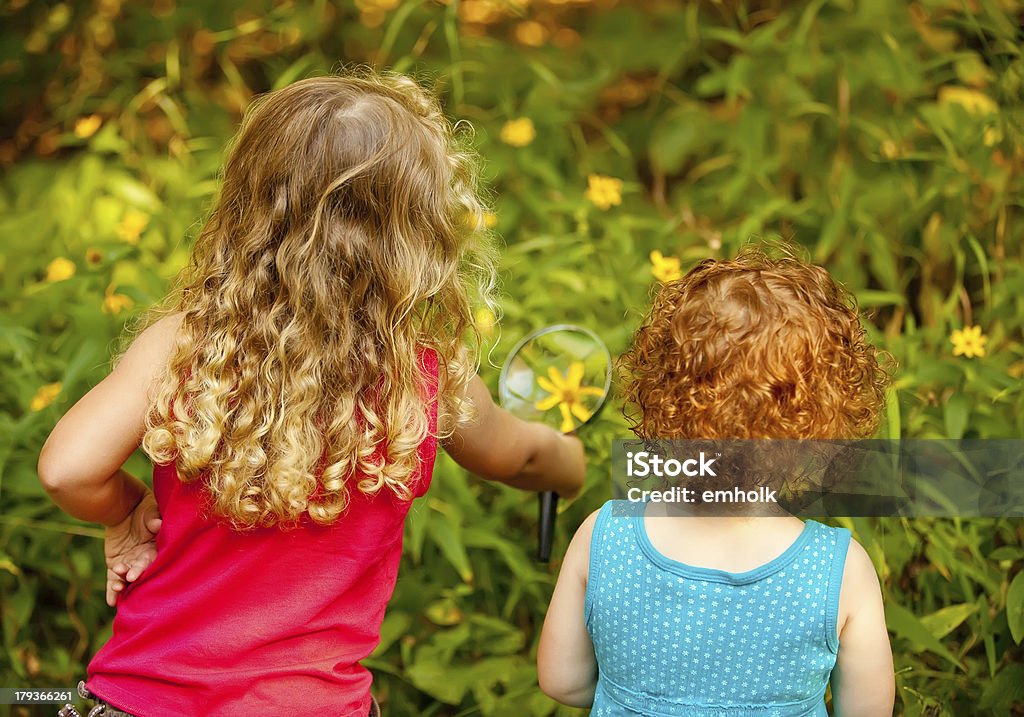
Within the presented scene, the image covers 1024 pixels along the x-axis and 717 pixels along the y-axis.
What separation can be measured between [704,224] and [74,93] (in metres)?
1.50

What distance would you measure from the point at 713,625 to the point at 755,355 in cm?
24

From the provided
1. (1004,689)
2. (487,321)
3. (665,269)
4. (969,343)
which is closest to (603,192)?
(665,269)

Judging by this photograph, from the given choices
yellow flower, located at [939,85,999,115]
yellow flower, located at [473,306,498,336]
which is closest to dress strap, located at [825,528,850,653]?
yellow flower, located at [473,306,498,336]

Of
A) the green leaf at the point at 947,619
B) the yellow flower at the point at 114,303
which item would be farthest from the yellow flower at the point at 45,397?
the green leaf at the point at 947,619

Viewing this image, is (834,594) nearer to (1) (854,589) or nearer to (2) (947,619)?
(1) (854,589)

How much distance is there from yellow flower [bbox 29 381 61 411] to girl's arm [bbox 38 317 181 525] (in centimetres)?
59

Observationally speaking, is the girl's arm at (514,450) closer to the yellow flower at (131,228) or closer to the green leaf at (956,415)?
the green leaf at (956,415)

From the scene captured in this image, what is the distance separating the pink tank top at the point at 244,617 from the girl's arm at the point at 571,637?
0.18 m

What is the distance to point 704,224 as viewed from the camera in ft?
7.80

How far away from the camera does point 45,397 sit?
1.63 meters

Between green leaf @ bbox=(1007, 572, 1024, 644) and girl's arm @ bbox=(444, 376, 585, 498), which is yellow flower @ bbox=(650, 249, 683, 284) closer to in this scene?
girl's arm @ bbox=(444, 376, 585, 498)

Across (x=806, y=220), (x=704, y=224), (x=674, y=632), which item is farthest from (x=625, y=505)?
(x=704, y=224)

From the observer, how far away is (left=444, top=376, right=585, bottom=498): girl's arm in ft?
4.02

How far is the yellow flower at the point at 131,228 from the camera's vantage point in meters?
1.93
